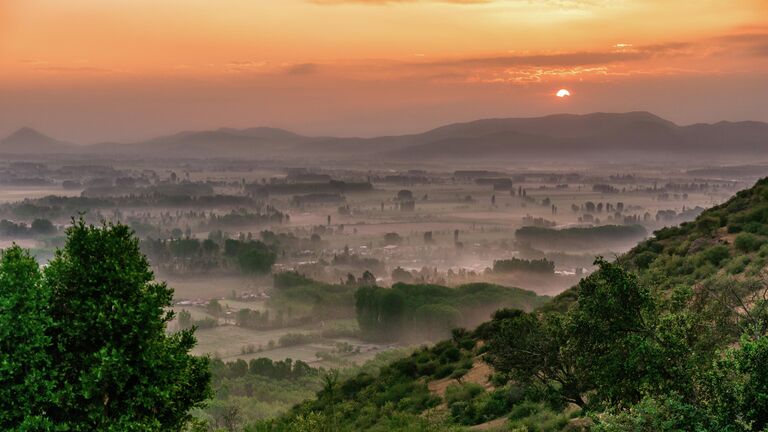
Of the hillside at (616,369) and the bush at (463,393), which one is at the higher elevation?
the hillside at (616,369)

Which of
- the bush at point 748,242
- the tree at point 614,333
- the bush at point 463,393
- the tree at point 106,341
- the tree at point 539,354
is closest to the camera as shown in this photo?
the tree at point 106,341

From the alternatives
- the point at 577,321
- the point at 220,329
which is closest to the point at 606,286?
the point at 577,321

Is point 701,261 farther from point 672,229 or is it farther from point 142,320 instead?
point 142,320

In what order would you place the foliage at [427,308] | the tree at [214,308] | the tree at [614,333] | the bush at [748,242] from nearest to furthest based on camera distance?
1. the tree at [614,333]
2. the bush at [748,242]
3. the foliage at [427,308]
4. the tree at [214,308]

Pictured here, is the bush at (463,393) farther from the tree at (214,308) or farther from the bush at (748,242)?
the tree at (214,308)

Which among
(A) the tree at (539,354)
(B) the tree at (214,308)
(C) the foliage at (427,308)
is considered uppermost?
(A) the tree at (539,354)

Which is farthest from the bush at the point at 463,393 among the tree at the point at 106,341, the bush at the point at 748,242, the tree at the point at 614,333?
the bush at the point at 748,242
